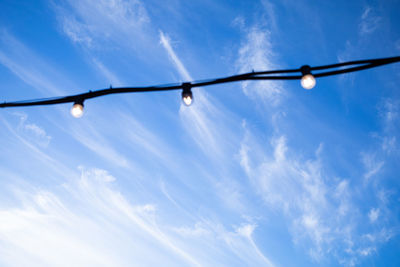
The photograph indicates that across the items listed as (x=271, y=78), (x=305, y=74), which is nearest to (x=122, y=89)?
(x=271, y=78)

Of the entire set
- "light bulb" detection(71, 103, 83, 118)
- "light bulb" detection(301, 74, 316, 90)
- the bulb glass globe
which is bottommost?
"light bulb" detection(71, 103, 83, 118)

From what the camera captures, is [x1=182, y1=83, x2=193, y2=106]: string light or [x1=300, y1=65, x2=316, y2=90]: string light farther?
[x1=182, y1=83, x2=193, y2=106]: string light

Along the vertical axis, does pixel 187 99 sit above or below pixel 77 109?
above

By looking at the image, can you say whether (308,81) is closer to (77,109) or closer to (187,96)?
(187,96)

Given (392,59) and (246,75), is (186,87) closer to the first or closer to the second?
(246,75)

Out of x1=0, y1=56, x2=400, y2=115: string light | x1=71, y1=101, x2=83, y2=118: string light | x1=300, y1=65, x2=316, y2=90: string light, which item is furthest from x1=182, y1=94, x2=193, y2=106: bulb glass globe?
x1=71, y1=101, x2=83, y2=118: string light

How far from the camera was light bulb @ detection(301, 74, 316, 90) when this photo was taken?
433 centimetres

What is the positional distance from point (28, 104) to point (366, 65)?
22.8ft

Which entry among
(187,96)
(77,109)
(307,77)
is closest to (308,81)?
(307,77)

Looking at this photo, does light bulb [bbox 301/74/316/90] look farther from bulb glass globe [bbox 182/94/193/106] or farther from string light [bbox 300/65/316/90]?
bulb glass globe [bbox 182/94/193/106]

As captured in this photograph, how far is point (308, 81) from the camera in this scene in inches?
173

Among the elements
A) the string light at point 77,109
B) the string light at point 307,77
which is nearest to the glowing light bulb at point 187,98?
the string light at point 307,77

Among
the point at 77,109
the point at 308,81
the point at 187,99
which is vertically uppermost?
the point at 308,81

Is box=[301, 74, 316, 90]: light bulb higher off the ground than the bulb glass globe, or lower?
higher
